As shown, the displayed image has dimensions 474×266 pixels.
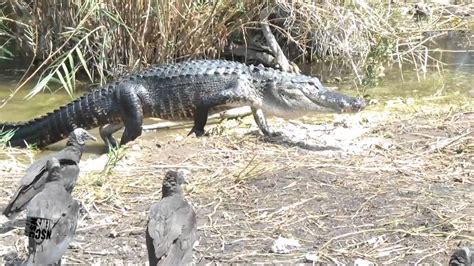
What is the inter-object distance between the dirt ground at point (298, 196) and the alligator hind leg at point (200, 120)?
459 millimetres

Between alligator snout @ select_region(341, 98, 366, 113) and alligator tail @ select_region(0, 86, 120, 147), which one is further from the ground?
alligator snout @ select_region(341, 98, 366, 113)

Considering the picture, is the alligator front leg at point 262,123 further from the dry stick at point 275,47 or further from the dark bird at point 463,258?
the dark bird at point 463,258

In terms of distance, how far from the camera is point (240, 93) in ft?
24.6

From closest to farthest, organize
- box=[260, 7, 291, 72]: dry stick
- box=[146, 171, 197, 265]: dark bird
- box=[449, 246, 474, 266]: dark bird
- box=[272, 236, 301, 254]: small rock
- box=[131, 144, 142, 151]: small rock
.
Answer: box=[449, 246, 474, 266]: dark bird < box=[146, 171, 197, 265]: dark bird < box=[272, 236, 301, 254]: small rock < box=[131, 144, 142, 151]: small rock < box=[260, 7, 291, 72]: dry stick

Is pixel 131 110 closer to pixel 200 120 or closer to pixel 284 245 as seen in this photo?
pixel 200 120

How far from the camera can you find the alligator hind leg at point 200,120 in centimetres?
745

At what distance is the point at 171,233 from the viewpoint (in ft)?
12.6

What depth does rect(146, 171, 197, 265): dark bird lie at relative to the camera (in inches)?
145

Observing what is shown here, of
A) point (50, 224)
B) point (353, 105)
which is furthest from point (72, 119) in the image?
point (50, 224)

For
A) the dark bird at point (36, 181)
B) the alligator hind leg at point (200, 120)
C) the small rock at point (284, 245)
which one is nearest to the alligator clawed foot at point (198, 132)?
the alligator hind leg at point (200, 120)

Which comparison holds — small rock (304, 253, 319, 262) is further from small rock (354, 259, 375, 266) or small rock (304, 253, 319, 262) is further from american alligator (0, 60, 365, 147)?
american alligator (0, 60, 365, 147)

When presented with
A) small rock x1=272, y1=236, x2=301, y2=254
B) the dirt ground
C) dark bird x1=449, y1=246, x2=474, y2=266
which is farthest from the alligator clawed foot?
dark bird x1=449, y1=246, x2=474, y2=266

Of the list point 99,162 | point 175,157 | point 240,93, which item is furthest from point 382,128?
point 99,162

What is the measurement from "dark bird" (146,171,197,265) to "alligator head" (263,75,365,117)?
3423 millimetres
